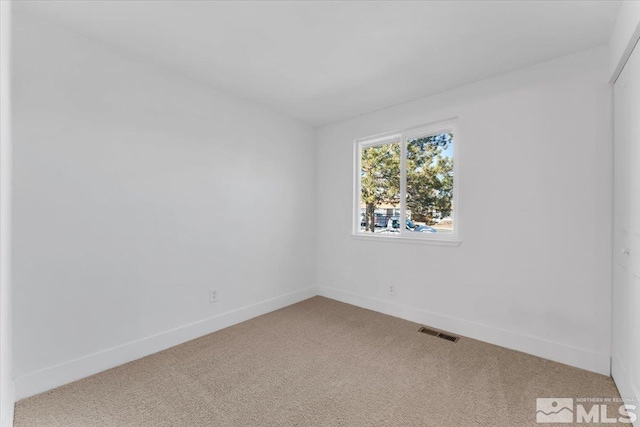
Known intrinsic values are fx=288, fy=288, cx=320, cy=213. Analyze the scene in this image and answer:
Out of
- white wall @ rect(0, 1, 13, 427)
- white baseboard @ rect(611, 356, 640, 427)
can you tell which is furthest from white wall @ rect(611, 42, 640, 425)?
white wall @ rect(0, 1, 13, 427)

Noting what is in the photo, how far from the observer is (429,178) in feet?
10.2

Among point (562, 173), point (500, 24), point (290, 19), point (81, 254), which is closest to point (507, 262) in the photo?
point (562, 173)

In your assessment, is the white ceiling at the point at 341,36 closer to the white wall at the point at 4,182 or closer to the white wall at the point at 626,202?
the white wall at the point at 626,202

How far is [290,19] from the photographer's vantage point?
6.20 ft

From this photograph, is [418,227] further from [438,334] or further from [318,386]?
[318,386]

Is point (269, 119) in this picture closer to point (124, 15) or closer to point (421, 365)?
point (124, 15)

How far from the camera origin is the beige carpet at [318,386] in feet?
5.45

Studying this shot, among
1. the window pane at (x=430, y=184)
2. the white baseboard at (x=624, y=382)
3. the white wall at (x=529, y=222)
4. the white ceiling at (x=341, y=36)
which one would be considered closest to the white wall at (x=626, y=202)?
the white baseboard at (x=624, y=382)

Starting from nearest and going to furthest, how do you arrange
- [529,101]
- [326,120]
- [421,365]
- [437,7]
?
[437,7] → [421,365] → [529,101] → [326,120]

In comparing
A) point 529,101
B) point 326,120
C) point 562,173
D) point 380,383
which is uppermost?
point 326,120

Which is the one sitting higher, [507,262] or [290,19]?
[290,19]

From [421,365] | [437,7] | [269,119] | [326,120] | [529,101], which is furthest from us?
[326,120]

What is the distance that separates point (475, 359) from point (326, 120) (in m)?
3.05

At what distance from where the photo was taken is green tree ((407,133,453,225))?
2.98 metres
